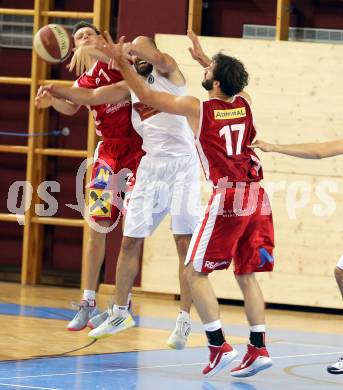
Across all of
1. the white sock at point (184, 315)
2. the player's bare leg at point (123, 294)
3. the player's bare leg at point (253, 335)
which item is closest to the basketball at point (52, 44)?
the player's bare leg at point (123, 294)

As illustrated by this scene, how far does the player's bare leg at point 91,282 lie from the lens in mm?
7004

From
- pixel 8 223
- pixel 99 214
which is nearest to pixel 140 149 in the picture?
pixel 99 214

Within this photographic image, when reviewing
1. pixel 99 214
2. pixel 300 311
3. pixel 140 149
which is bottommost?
pixel 300 311

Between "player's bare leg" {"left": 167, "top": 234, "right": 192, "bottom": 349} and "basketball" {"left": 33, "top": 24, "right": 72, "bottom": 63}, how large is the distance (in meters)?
1.60

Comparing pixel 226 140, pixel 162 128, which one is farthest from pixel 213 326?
pixel 162 128

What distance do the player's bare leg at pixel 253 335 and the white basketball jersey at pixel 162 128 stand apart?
136 cm

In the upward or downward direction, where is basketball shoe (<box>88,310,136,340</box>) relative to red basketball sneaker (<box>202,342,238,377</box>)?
downward

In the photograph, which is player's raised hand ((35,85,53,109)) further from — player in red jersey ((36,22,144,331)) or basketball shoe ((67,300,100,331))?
basketball shoe ((67,300,100,331))

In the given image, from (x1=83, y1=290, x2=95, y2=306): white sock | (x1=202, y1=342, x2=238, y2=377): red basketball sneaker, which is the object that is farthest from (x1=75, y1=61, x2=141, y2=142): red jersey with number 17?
(x1=202, y1=342, x2=238, y2=377): red basketball sneaker

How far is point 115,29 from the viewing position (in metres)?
10.4

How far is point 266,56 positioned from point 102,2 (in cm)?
171

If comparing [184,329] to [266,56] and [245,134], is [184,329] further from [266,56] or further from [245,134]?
[266,56]

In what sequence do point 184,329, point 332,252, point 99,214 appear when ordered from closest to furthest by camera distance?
point 184,329
point 99,214
point 332,252

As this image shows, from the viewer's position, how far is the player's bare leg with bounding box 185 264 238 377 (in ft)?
18.1
